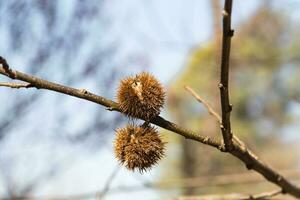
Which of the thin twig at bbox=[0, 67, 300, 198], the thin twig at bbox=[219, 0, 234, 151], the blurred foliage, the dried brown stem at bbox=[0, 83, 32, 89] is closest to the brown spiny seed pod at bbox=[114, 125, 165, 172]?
the thin twig at bbox=[0, 67, 300, 198]

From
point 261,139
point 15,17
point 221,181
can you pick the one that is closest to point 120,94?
point 15,17

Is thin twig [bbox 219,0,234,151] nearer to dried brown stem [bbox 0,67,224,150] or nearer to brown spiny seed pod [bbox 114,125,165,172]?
dried brown stem [bbox 0,67,224,150]

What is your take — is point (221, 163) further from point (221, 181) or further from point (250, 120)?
point (221, 181)

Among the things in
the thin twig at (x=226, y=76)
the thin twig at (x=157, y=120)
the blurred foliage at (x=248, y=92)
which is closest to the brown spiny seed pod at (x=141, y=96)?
the thin twig at (x=157, y=120)

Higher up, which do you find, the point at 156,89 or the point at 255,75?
the point at 255,75

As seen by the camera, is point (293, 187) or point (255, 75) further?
point (255, 75)

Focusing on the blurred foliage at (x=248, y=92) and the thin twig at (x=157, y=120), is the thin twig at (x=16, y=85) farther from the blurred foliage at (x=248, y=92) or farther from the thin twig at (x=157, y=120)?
the blurred foliage at (x=248, y=92)

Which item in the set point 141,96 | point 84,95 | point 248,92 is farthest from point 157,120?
point 248,92
